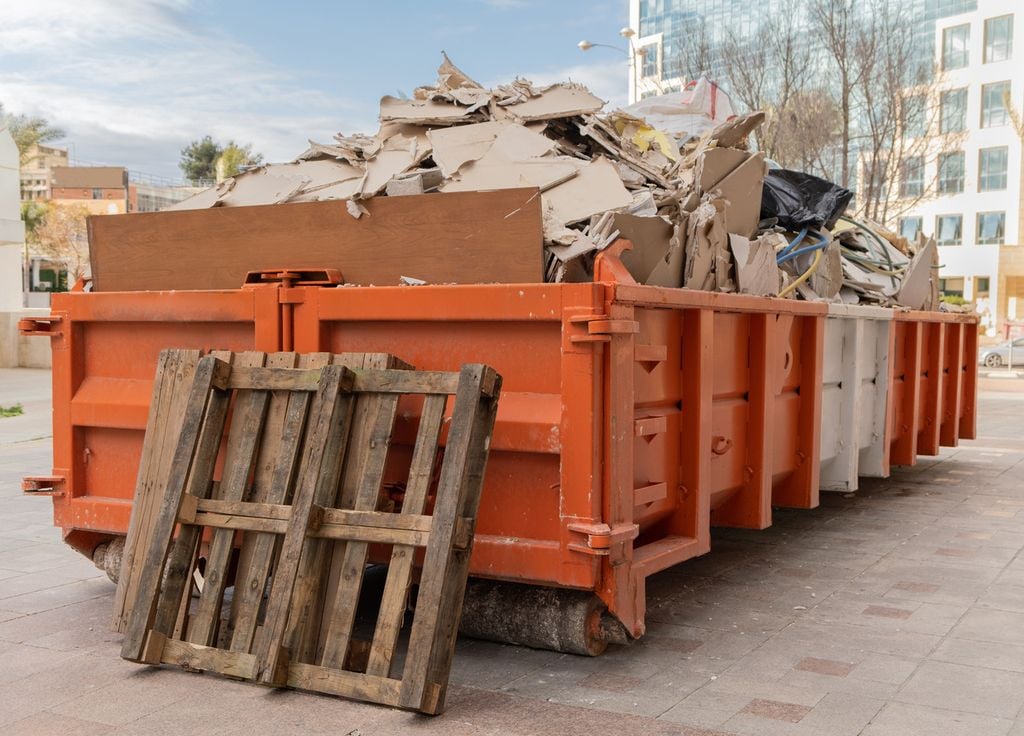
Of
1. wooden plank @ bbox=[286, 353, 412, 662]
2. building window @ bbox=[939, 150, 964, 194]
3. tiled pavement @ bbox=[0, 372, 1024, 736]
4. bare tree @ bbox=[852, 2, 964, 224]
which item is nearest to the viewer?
tiled pavement @ bbox=[0, 372, 1024, 736]

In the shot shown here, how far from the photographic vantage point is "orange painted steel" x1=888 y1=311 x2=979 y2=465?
7.78 m

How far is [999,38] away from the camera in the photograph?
50.4 metres

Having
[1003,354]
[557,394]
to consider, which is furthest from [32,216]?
[557,394]

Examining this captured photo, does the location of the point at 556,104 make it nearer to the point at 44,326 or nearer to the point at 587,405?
the point at 587,405

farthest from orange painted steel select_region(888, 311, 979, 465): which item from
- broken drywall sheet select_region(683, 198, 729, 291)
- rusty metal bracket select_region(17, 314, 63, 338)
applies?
rusty metal bracket select_region(17, 314, 63, 338)

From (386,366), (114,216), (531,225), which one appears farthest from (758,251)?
(114,216)

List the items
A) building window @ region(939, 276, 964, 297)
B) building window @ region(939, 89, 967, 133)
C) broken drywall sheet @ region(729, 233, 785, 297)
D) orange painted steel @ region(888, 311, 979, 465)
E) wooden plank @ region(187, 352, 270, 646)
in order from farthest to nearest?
building window @ region(939, 276, 964, 297)
building window @ region(939, 89, 967, 133)
orange painted steel @ region(888, 311, 979, 465)
broken drywall sheet @ region(729, 233, 785, 297)
wooden plank @ region(187, 352, 270, 646)

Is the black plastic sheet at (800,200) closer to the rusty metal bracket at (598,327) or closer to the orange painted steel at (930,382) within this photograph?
the orange painted steel at (930,382)

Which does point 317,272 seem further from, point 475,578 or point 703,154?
point 703,154

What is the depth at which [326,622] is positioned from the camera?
3986 mm

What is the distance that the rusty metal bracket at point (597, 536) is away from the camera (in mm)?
3865

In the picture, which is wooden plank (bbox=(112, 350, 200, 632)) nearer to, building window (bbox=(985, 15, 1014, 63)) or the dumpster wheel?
the dumpster wheel

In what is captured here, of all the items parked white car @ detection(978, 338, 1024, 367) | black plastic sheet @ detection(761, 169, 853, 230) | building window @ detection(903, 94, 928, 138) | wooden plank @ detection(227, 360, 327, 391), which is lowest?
parked white car @ detection(978, 338, 1024, 367)

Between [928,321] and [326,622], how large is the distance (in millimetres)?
5856
